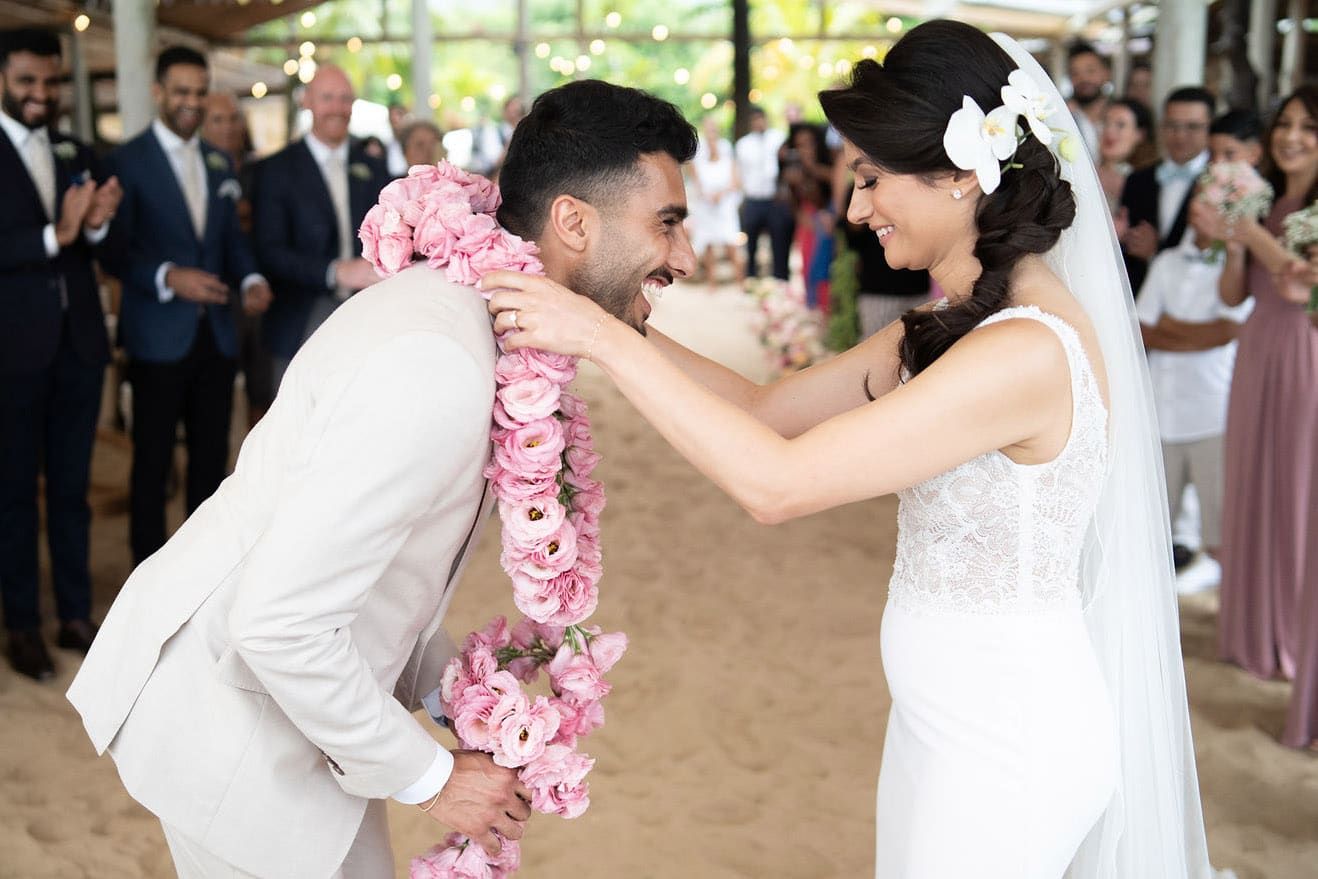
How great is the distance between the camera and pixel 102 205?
4.78 meters

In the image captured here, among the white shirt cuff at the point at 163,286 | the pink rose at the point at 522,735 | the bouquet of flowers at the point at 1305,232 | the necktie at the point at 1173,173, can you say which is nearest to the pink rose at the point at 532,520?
the pink rose at the point at 522,735

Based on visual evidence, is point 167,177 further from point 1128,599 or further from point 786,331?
point 1128,599

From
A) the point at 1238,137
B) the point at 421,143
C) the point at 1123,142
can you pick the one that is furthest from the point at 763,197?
the point at 1238,137

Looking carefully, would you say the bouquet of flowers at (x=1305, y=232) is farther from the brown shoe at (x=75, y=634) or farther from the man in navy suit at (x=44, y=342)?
the brown shoe at (x=75, y=634)

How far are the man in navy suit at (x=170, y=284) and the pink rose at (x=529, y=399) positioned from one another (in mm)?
3763

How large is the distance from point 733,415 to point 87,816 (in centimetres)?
281

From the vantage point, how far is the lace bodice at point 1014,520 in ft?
6.59

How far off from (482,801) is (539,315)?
758 millimetres

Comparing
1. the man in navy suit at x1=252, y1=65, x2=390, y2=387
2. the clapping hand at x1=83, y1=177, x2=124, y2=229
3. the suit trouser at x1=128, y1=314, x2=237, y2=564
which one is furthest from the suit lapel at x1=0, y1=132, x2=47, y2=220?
the man in navy suit at x1=252, y1=65, x2=390, y2=387

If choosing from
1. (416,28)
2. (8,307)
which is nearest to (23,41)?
(8,307)

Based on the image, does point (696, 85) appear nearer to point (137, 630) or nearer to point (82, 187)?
point (82, 187)

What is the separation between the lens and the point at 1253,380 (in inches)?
191

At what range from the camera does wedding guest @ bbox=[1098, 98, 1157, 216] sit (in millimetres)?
6684

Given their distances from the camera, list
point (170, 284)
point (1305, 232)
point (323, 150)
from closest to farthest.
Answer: point (1305, 232) < point (170, 284) < point (323, 150)
